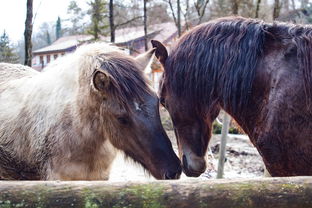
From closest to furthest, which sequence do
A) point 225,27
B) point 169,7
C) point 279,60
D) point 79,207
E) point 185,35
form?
point 79,207 < point 279,60 < point 225,27 < point 185,35 < point 169,7

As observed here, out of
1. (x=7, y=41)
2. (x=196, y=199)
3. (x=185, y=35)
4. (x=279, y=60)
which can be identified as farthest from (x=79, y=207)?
(x=7, y=41)

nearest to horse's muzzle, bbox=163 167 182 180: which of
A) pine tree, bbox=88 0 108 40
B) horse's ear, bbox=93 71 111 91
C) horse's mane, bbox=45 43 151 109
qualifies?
horse's mane, bbox=45 43 151 109

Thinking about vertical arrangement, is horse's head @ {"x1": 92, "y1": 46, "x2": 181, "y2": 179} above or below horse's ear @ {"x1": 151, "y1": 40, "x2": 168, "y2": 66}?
below

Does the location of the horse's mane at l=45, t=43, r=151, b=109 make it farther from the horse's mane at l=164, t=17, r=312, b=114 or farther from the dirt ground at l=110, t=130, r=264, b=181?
the dirt ground at l=110, t=130, r=264, b=181

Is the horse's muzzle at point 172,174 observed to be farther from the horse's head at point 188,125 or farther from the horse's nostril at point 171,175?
the horse's head at point 188,125

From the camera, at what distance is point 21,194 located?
4.97 ft

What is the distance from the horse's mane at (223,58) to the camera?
2.47 metres

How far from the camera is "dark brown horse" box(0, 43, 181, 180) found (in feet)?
9.94

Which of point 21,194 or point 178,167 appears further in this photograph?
point 178,167

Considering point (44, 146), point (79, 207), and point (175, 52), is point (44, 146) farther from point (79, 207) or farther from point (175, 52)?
point (79, 207)

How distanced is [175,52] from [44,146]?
151 cm

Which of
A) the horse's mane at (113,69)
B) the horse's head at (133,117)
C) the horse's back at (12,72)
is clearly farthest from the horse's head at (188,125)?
the horse's back at (12,72)

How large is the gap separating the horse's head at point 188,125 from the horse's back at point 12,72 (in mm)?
2163

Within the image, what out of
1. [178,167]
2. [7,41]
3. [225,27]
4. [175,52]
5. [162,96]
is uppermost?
[225,27]
